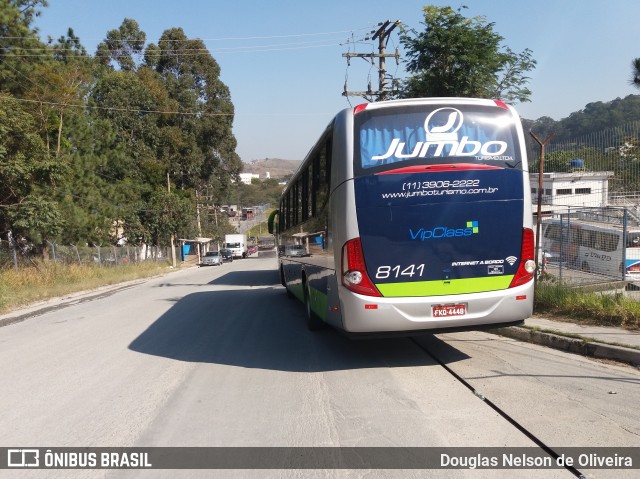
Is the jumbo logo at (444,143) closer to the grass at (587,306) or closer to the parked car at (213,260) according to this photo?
the grass at (587,306)

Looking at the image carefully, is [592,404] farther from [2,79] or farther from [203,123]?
[203,123]

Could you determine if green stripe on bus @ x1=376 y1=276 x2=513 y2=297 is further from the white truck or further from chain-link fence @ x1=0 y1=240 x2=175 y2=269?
the white truck

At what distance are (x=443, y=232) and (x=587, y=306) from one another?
4.00 meters

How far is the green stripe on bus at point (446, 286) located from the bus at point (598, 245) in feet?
18.6

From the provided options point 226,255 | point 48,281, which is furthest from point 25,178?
point 226,255

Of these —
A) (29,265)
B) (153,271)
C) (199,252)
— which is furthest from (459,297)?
(199,252)

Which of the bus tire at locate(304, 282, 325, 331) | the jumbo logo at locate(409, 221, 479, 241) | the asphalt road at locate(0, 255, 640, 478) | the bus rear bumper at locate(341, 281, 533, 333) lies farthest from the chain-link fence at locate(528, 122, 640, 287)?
the bus tire at locate(304, 282, 325, 331)

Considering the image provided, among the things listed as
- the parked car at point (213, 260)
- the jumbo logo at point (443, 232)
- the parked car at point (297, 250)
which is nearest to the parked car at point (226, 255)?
the parked car at point (213, 260)

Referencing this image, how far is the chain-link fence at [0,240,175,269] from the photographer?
77.6 ft

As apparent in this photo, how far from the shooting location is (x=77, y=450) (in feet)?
15.9

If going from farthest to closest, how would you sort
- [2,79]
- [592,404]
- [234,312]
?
[2,79] < [234,312] < [592,404]

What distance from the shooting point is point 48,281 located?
2378cm

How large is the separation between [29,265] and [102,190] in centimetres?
1282

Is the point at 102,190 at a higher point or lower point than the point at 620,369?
higher
